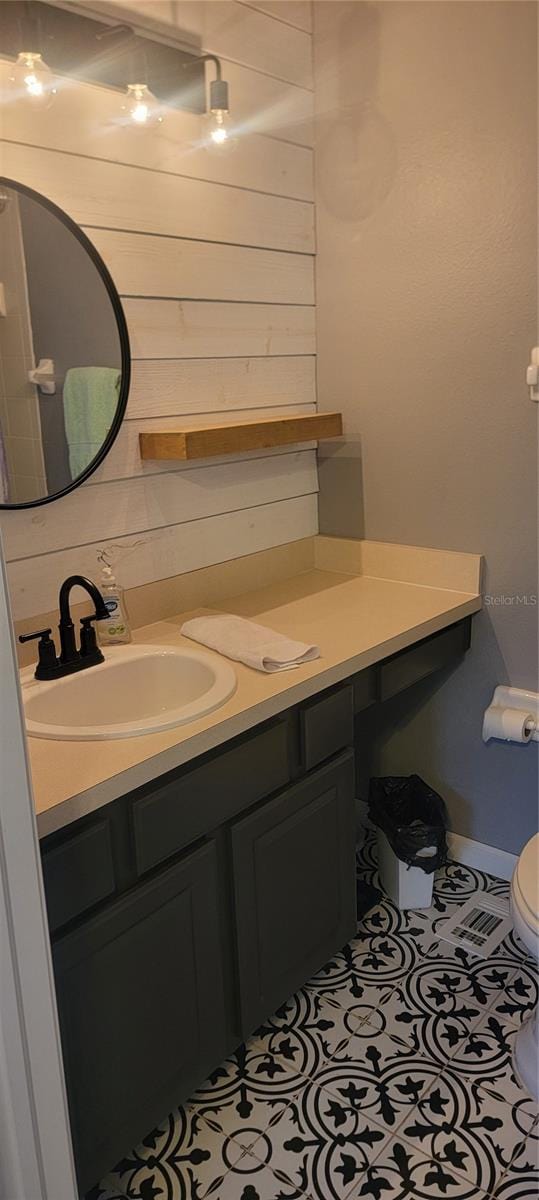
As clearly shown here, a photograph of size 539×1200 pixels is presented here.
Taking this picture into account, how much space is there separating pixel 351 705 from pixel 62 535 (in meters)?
0.73

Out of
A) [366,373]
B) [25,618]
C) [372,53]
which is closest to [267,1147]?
[25,618]

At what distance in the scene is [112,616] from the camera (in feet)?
6.20

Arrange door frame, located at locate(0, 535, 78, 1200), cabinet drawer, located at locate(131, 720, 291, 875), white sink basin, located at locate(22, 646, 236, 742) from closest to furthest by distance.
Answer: door frame, located at locate(0, 535, 78, 1200), cabinet drawer, located at locate(131, 720, 291, 875), white sink basin, located at locate(22, 646, 236, 742)

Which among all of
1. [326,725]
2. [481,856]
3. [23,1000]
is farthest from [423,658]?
[23,1000]

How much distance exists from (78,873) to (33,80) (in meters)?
1.46

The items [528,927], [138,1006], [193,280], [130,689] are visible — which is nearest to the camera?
[138,1006]

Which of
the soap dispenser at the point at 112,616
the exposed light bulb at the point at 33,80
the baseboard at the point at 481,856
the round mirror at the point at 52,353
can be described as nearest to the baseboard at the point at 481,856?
the baseboard at the point at 481,856

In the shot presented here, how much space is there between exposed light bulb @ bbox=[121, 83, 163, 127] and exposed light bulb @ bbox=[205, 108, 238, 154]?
156 millimetres

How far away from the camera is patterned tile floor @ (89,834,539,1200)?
5.04ft

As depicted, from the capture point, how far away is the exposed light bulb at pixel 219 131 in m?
2.00

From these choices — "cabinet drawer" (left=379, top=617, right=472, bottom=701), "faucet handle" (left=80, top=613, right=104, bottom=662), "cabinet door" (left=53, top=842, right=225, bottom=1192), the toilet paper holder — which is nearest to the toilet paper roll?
the toilet paper holder

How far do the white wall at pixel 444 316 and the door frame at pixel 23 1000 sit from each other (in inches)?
57.8

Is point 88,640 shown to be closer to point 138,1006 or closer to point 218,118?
point 138,1006

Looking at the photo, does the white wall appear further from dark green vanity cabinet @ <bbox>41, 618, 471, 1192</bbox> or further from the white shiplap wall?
dark green vanity cabinet @ <bbox>41, 618, 471, 1192</bbox>
